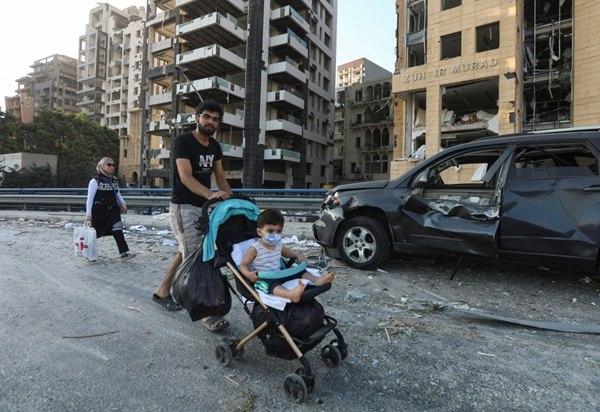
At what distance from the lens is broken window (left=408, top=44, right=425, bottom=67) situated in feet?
86.6

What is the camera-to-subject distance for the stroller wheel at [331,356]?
2502 mm

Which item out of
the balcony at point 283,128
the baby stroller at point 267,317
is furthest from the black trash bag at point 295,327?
the balcony at point 283,128

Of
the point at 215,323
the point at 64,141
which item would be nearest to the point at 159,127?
the point at 64,141

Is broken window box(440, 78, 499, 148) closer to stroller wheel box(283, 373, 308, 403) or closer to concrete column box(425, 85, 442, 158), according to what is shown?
concrete column box(425, 85, 442, 158)

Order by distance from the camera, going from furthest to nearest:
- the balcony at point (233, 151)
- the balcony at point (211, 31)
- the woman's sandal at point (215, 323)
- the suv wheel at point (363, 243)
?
the balcony at point (233, 151) → the balcony at point (211, 31) → the suv wheel at point (363, 243) → the woman's sandal at point (215, 323)

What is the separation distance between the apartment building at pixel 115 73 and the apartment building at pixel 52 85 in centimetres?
576

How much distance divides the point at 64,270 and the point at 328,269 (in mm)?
3819

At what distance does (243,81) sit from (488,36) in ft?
80.1

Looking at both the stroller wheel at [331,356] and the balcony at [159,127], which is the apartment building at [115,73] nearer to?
the balcony at [159,127]

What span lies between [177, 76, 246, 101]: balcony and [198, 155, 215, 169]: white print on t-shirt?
32.9m

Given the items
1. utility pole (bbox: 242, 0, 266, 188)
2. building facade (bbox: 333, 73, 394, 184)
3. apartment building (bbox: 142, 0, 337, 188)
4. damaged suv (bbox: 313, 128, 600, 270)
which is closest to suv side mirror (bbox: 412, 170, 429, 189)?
damaged suv (bbox: 313, 128, 600, 270)

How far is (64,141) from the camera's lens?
4544 cm

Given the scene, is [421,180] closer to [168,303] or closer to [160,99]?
[168,303]

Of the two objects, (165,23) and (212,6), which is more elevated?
(212,6)
